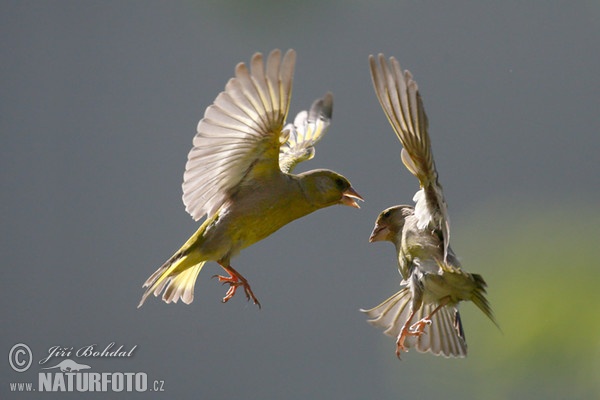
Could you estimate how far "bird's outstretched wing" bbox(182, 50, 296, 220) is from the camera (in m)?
2.60

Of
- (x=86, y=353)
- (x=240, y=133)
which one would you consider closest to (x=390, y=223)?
(x=240, y=133)

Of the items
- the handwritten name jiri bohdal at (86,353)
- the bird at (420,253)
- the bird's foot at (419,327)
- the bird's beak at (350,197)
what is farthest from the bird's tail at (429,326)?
the handwritten name jiri bohdal at (86,353)

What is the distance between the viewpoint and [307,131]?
3.84m

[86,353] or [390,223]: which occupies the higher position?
[390,223]

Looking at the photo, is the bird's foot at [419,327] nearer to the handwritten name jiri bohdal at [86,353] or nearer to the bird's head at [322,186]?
the bird's head at [322,186]

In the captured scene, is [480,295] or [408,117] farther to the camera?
[480,295]

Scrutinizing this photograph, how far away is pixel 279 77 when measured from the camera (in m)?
2.58

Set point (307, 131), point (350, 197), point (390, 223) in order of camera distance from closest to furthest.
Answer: point (350, 197) < point (390, 223) < point (307, 131)

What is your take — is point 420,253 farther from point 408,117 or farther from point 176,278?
point 176,278

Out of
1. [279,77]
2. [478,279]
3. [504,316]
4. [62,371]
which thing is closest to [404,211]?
[478,279]

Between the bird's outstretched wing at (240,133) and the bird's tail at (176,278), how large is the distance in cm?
19

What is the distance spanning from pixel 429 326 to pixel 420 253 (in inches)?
13.8

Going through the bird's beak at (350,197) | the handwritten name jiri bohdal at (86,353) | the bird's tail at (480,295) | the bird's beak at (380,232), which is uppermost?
the bird's beak at (350,197)

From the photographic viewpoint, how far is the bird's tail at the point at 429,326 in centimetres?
326
